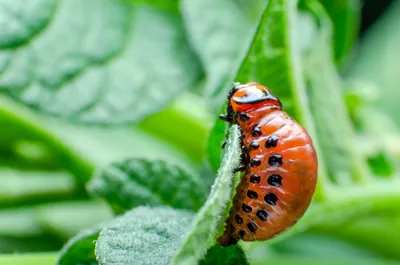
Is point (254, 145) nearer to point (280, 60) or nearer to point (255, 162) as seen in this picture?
point (255, 162)

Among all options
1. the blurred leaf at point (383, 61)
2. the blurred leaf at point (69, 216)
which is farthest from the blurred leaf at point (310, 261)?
the blurred leaf at point (383, 61)

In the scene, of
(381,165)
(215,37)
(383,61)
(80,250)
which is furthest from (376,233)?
(383,61)

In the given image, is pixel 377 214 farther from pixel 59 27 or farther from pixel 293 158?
pixel 59 27

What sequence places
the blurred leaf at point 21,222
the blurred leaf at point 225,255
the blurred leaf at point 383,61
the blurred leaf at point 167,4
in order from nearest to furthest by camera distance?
the blurred leaf at point 225,255 → the blurred leaf at point 167,4 → the blurred leaf at point 21,222 → the blurred leaf at point 383,61

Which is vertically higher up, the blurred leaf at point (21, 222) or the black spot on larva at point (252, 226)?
the blurred leaf at point (21, 222)

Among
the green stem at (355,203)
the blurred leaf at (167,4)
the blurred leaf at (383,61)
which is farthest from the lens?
the blurred leaf at (383,61)

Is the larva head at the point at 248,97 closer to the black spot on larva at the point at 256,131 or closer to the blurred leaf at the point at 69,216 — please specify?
the black spot on larva at the point at 256,131

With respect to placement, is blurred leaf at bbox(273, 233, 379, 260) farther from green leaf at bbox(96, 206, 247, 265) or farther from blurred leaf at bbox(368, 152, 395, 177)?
green leaf at bbox(96, 206, 247, 265)
